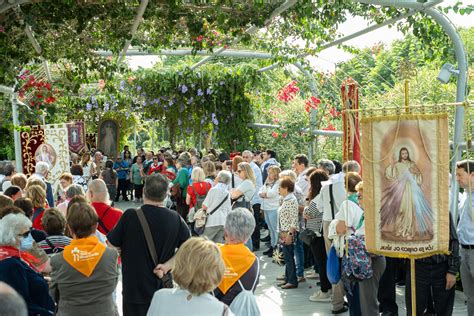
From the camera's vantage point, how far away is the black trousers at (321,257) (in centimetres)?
956

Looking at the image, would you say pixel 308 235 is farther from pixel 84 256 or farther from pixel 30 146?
pixel 30 146

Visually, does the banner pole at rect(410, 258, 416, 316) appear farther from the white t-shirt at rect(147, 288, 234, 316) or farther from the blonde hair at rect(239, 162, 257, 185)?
the blonde hair at rect(239, 162, 257, 185)

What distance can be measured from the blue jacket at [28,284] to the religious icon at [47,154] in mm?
8369

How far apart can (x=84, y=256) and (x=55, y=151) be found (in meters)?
8.60

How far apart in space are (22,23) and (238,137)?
13.0 m

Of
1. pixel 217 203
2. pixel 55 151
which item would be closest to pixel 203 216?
pixel 217 203

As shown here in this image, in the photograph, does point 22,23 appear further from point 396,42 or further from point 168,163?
point 396,42

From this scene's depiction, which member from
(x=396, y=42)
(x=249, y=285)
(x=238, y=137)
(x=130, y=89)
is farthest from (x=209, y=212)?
(x=396, y=42)

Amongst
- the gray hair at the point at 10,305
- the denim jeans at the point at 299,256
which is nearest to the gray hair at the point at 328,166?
the denim jeans at the point at 299,256

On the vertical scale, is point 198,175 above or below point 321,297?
above

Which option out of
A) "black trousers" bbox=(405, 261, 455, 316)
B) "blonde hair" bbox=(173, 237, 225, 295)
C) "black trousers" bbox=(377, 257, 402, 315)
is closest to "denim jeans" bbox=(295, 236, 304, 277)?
"black trousers" bbox=(377, 257, 402, 315)

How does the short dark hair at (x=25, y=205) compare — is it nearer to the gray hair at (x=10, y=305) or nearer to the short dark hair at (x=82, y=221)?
the short dark hair at (x=82, y=221)

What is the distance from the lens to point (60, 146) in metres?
13.9

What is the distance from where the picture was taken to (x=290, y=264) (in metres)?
10.3
